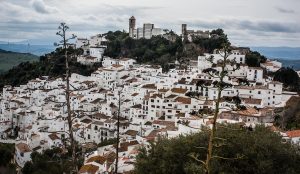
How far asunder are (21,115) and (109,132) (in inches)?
730

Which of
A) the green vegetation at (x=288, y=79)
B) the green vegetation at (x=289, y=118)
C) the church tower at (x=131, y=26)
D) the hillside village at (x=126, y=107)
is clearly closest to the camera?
the green vegetation at (x=289, y=118)

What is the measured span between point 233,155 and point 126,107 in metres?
33.6

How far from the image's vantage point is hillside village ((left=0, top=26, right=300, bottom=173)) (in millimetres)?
36094

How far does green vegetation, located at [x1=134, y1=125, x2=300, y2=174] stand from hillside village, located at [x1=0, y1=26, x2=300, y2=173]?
338 inches

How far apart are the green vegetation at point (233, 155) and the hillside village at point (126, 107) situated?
338 inches

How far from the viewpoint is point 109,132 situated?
45188mm

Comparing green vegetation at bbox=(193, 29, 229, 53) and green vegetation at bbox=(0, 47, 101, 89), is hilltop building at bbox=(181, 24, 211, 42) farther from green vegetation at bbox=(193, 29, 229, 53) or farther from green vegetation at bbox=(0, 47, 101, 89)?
green vegetation at bbox=(0, 47, 101, 89)

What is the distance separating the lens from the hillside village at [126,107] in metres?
36.1

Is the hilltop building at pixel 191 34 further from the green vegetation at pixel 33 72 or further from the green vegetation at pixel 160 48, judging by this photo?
the green vegetation at pixel 33 72

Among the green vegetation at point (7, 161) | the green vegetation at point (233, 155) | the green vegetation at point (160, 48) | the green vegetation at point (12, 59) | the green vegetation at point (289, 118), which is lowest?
the green vegetation at point (7, 161)

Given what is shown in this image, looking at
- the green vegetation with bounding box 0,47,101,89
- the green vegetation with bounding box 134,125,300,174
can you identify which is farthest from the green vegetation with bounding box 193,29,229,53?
the green vegetation with bounding box 134,125,300,174

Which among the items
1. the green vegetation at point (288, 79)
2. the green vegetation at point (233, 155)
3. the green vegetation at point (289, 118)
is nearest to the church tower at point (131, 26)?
the green vegetation at point (288, 79)

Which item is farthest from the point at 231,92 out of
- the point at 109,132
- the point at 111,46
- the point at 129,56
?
the point at 111,46

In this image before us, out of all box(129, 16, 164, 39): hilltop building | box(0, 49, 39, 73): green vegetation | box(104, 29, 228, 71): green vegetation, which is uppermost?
box(129, 16, 164, 39): hilltop building
